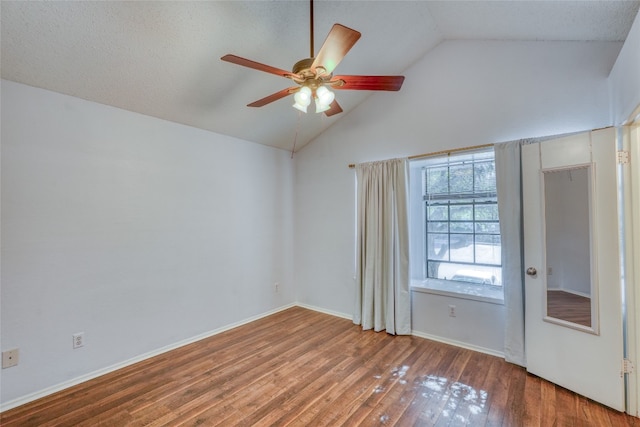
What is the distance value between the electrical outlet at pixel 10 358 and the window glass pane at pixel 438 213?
4.19m

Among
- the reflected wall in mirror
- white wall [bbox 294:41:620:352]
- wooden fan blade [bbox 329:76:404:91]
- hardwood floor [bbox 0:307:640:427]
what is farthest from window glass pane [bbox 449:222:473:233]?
wooden fan blade [bbox 329:76:404:91]

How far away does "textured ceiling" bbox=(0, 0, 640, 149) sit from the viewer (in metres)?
1.98

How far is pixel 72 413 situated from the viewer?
2.05 meters

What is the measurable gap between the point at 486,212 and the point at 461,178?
50cm

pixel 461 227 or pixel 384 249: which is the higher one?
pixel 461 227

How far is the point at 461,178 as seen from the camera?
3.54 m

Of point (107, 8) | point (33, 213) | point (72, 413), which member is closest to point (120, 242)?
point (33, 213)

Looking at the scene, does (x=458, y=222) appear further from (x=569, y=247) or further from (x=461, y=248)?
(x=569, y=247)

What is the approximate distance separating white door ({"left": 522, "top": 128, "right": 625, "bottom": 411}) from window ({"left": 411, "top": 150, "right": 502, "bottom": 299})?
1.99 feet

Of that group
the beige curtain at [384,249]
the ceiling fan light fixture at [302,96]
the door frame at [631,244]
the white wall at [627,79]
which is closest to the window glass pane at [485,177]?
the beige curtain at [384,249]

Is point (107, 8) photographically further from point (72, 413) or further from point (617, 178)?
point (617, 178)

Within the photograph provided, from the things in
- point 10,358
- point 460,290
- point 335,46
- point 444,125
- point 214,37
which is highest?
point 214,37

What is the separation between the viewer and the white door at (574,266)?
2.10 meters

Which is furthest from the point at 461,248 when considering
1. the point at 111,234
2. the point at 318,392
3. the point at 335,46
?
the point at 111,234
